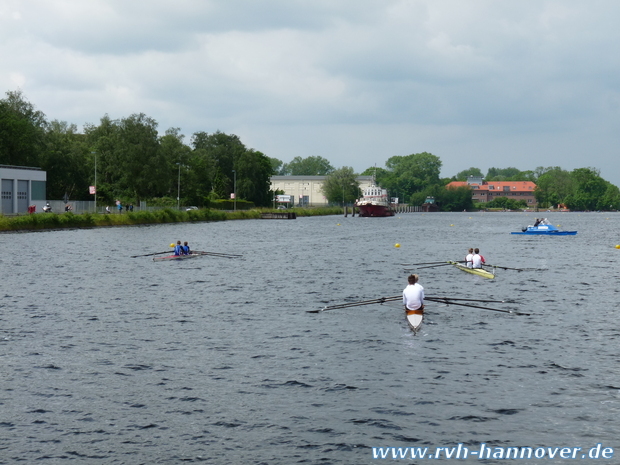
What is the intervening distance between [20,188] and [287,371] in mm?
Result: 88112

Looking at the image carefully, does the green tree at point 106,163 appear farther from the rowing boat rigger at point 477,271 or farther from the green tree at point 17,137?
the rowing boat rigger at point 477,271

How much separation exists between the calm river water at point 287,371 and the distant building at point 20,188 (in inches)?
2345

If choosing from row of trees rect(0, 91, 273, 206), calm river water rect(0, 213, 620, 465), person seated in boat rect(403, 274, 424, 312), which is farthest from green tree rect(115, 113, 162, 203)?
person seated in boat rect(403, 274, 424, 312)

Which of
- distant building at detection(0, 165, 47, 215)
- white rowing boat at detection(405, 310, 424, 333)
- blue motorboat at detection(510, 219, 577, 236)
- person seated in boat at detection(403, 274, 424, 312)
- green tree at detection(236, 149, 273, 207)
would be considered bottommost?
white rowing boat at detection(405, 310, 424, 333)

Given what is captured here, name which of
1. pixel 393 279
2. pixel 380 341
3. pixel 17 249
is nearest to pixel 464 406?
pixel 380 341

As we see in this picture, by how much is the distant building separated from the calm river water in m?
59.6

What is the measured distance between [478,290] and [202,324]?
1720 cm

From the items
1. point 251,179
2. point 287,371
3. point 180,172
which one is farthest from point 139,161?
point 287,371

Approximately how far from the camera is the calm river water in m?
14.2

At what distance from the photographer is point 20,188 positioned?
97062mm

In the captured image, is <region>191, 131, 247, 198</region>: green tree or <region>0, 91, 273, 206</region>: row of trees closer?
<region>0, 91, 273, 206</region>: row of trees

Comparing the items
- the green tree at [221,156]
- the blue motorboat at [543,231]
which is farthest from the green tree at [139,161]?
the blue motorboat at [543,231]

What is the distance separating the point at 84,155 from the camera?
137m

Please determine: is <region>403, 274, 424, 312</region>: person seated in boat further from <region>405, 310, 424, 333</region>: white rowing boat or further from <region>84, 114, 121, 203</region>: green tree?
<region>84, 114, 121, 203</region>: green tree
